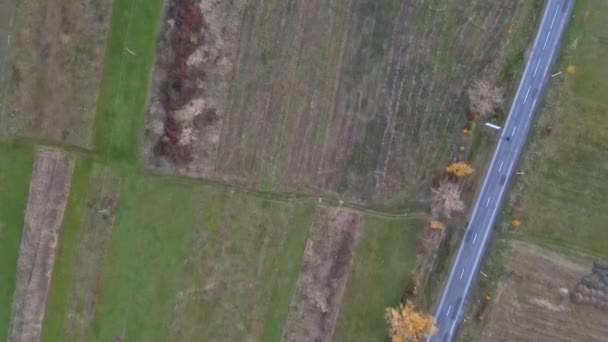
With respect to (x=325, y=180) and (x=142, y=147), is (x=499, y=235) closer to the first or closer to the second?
(x=325, y=180)

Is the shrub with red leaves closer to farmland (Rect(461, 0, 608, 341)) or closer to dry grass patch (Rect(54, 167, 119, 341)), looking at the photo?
dry grass patch (Rect(54, 167, 119, 341))

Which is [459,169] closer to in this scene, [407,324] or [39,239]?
[407,324]

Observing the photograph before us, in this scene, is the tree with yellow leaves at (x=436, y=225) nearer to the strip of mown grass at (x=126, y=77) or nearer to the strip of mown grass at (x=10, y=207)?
the strip of mown grass at (x=126, y=77)

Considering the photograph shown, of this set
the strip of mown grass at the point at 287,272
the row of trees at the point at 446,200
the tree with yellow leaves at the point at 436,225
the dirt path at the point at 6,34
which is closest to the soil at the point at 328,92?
the row of trees at the point at 446,200

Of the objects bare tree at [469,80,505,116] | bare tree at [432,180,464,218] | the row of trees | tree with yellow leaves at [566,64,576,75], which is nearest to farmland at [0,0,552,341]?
bare tree at [469,80,505,116]

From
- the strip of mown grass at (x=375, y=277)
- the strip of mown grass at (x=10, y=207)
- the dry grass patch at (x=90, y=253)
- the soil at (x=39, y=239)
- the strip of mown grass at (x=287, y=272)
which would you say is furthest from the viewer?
the strip of mown grass at (x=375, y=277)
